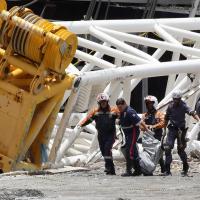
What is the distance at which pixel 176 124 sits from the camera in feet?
44.3

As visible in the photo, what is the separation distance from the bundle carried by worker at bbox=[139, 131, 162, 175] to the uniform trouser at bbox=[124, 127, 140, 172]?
20cm

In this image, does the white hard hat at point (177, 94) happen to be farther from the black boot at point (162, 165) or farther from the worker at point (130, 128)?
the black boot at point (162, 165)

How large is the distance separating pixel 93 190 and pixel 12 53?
353cm

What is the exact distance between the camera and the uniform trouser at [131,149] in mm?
13172

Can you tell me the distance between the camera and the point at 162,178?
13.0 metres

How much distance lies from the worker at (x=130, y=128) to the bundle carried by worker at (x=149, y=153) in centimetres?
19

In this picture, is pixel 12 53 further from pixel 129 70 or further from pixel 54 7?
pixel 54 7

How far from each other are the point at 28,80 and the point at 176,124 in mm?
2565

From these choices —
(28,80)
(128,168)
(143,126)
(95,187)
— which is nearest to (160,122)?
(143,126)

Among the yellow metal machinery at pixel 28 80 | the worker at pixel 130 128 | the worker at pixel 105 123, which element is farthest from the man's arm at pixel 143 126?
the yellow metal machinery at pixel 28 80

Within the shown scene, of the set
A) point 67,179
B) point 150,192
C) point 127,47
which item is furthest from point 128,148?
point 127,47

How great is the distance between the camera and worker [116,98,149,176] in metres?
13.1

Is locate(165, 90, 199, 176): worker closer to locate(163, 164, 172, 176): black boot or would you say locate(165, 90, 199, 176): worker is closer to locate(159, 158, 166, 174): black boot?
locate(163, 164, 172, 176): black boot

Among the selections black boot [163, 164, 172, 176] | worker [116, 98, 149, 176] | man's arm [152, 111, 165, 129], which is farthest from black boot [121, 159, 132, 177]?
man's arm [152, 111, 165, 129]
